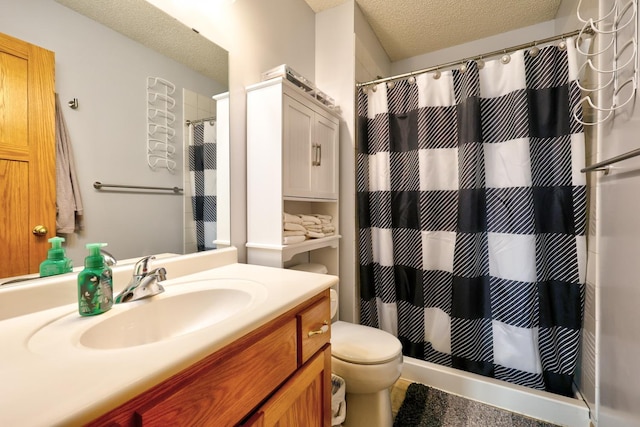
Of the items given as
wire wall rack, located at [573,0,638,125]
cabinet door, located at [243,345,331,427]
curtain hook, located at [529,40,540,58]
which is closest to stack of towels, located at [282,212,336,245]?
cabinet door, located at [243,345,331,427]

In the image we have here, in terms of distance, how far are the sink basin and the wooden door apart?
0.30m

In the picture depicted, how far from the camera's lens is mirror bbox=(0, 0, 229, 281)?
0.76 metres

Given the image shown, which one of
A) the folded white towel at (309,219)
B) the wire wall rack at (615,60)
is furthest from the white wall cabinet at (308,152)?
the wire wall rack at (615,60)

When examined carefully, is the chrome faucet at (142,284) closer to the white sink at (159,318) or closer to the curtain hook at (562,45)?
the white sink at (159,318)

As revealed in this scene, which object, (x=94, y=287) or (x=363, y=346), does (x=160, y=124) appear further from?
(x=363, y=346)

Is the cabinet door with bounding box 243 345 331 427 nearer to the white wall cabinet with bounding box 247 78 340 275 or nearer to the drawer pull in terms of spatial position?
the drawer pull

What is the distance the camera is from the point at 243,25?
1.34m

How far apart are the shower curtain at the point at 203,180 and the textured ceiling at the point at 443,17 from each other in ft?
4.31

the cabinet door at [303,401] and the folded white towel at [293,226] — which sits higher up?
the folded white towel at [293,226]

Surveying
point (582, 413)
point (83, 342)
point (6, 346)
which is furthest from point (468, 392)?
point (6, 346)

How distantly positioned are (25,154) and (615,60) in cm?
200

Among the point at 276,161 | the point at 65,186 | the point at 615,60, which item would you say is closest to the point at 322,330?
the point at 276,161

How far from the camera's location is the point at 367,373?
3.77 feet

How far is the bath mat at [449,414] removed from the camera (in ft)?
4.34
